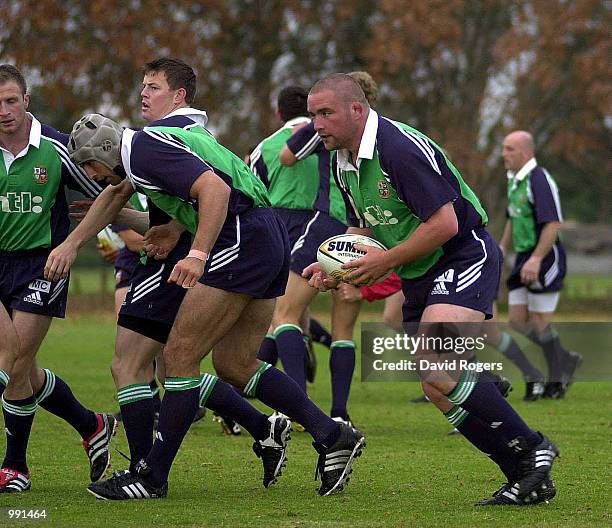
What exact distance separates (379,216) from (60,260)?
1.60 metres

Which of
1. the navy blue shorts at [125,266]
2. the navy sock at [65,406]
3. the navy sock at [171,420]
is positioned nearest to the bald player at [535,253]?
the navy blue shorts at [125,266]

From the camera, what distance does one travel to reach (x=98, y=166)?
6.41m

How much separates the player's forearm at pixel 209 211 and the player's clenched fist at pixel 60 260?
28.9 inches

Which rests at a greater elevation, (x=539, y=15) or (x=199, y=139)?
(x=539, y=15)

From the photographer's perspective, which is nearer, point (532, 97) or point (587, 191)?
point (532, 97)

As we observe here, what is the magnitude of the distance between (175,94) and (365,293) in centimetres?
378

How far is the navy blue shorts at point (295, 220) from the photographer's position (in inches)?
381

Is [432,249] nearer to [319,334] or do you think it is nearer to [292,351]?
[292,351]

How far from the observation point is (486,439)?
6.20 meters

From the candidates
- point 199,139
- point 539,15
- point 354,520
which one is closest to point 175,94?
point 199,139

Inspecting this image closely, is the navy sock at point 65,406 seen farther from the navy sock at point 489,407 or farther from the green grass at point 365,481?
the navy sock at point 489,407

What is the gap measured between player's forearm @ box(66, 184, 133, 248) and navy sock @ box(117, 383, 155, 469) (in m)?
0.82

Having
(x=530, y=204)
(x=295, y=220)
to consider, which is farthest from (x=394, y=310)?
(x=295, y=220)

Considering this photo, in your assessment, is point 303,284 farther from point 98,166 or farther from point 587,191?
point 587,191
